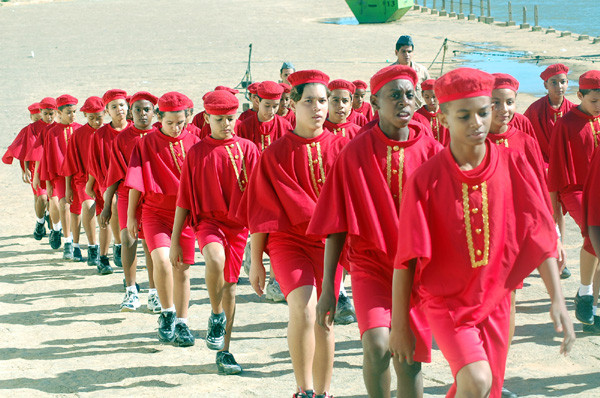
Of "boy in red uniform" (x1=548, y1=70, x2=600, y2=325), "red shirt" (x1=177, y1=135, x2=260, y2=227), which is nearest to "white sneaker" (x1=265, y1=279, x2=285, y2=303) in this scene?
"red shirt" (x1=177, y1=135, x2=260, y2=227)

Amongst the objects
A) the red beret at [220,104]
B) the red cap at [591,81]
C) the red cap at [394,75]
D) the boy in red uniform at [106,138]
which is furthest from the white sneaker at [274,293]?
the red cap at [394,75]

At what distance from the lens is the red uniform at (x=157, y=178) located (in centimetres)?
827

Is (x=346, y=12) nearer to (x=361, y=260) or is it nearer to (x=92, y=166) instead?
(x=92, y=166)

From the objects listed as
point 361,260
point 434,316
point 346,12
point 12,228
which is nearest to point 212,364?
point 361,260

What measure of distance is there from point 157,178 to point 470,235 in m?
4.32

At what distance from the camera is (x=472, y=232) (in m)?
4.63

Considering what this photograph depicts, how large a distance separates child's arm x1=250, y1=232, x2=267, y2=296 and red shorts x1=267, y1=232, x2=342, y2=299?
7cm

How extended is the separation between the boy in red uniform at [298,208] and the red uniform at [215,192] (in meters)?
0.94

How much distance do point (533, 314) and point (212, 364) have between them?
116 inches

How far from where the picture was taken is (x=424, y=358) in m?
5.05

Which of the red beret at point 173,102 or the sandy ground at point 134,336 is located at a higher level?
the red beret at point 173,102

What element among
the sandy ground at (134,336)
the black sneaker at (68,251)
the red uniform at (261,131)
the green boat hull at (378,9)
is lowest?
the sandy ground at (134,336)

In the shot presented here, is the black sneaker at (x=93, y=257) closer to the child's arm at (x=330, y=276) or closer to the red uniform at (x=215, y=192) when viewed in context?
the red uniform at (x=215, y=192)

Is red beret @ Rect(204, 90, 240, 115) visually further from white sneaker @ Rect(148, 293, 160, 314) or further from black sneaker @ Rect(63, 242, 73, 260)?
black sneaker @ Rect(63, 242, 73, 260)
